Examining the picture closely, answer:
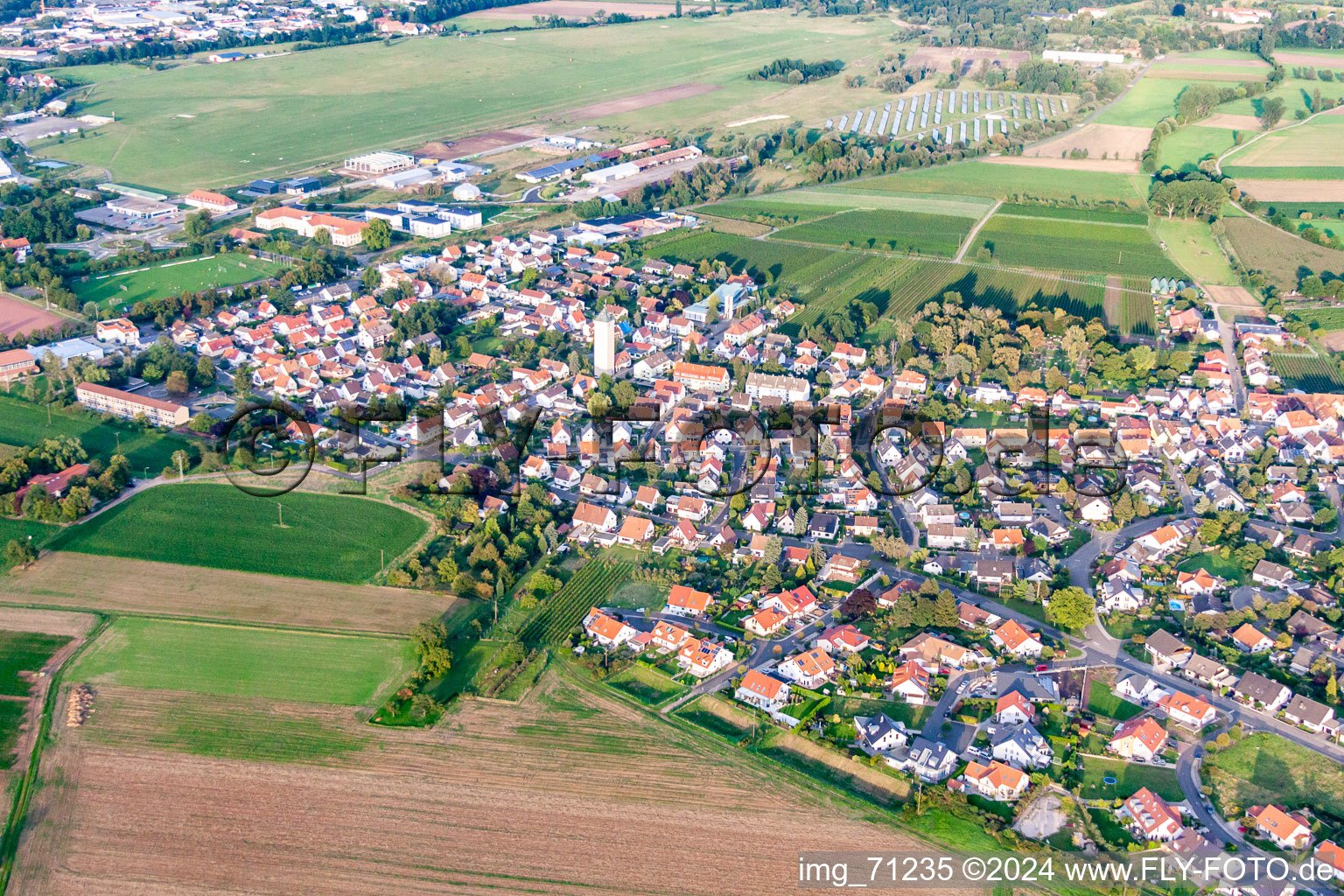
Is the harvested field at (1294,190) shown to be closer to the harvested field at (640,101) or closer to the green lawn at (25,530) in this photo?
the harvested field at (640,101)

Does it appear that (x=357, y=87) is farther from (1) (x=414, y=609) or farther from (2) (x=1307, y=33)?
(2) (x=1307, y=33)

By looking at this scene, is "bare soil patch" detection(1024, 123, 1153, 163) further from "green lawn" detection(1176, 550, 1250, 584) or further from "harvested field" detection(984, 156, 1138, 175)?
"green lawn" detection(1176, 550, 1250, 584)

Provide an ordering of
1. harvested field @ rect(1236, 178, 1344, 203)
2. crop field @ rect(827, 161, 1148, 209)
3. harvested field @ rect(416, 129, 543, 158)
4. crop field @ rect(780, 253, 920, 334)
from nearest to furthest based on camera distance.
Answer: crop field @ rect(780, 253, 920, 334)
harvested field @ rect(1236, 178, 1344, 203)
crop field @ rect(827, 161, 1148, 209)
harvested field @ rect(416, 129, 543, 158)

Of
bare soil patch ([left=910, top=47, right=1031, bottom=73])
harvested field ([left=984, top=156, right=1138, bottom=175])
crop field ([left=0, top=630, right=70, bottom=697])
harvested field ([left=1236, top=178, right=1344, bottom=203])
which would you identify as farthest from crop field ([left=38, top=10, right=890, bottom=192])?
crop field ([left=0, top=630, right=70, bottom=697])

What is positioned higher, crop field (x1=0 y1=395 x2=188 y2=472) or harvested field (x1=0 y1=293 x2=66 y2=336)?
harvested field (x1=0 y1=293 x2=66 y2=336)

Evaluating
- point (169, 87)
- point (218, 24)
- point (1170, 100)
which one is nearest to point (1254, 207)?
point (1170, 100)

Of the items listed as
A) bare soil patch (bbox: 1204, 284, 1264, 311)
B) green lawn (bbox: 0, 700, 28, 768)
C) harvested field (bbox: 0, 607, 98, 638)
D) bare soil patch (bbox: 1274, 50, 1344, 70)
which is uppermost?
bare soil patch (bbox: 1274, 50, 1344, 70)

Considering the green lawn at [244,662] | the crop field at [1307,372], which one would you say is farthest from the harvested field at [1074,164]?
the green lawn at [244,662]
